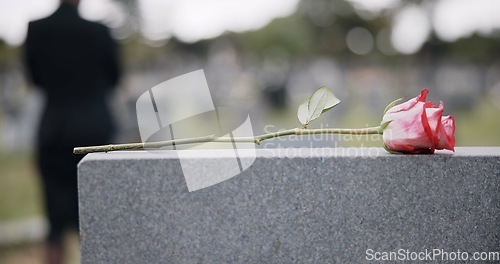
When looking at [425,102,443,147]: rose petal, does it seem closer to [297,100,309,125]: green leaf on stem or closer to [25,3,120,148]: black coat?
[297,100,309,125]: green leaf on stem

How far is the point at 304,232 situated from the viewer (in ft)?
3.29

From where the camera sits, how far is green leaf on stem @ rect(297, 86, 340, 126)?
3.45ft

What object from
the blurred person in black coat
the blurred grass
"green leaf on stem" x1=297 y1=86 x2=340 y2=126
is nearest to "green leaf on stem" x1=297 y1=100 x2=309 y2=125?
"green leaf on stem" x1=297 y1=86 x2=340 y2=126

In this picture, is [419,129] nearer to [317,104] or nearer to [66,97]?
[317,104]

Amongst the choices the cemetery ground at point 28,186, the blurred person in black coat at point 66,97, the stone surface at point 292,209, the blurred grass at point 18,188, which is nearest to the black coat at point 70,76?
the blurred person in black coat at point 66,97

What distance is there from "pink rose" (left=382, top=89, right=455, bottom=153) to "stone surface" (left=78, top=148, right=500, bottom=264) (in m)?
0.03

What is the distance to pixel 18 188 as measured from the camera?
6.07 metres

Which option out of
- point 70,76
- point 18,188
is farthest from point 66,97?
point 18,188

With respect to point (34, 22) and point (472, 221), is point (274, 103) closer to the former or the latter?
point (34, 22)

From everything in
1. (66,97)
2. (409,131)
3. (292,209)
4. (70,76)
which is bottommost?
(66,97)

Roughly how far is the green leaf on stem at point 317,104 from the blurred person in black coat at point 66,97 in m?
2.29

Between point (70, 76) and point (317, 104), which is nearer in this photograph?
point (317, 104)

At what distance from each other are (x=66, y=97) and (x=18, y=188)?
3.46 metres

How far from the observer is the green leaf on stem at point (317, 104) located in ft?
3.45
